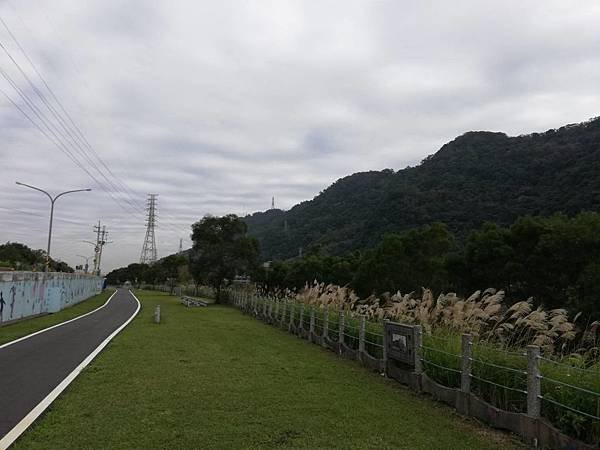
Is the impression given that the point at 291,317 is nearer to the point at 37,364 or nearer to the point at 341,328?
the point at 341,328

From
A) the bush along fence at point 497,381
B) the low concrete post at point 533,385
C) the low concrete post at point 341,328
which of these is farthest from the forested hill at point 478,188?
the low concrete post at point 533,385

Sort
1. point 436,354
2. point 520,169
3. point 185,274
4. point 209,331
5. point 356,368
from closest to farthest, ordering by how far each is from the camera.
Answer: point 436,354 < point 356,368 < point 209,331 < point 520,169 < point 185,274

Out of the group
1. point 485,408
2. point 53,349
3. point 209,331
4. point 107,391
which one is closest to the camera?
point 485,408

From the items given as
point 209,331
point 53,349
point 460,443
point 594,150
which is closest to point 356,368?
point 460,443

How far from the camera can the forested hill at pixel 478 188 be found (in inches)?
1606

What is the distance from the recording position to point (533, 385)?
6352mm

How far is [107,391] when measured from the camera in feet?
28.6

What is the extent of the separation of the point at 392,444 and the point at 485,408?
180cm

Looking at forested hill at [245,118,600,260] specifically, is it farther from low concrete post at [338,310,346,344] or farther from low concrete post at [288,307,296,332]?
low concrete post at [338,310,346,344]

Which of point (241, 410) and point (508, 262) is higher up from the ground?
point (508, 262)

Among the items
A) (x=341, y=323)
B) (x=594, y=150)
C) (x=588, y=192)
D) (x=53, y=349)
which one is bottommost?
(x=53, y=349)

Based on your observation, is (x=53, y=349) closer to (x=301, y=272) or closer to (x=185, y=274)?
(x=301, y=272)

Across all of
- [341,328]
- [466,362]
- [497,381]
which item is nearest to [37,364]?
[341,328]

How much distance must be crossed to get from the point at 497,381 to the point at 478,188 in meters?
46.3
